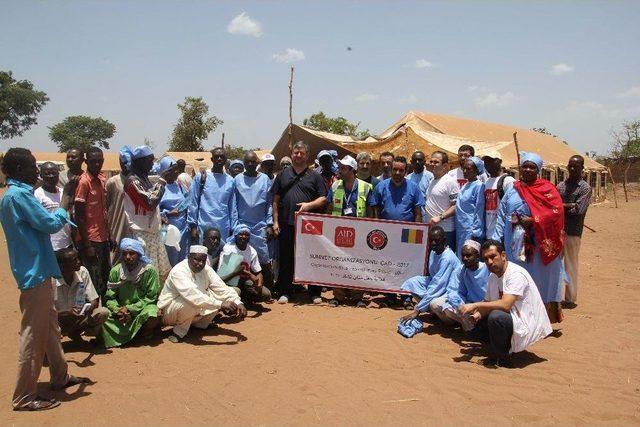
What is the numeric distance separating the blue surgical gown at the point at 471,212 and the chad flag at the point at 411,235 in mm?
490

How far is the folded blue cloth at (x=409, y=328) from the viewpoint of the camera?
5434mm

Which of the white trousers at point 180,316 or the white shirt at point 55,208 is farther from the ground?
the white shirt at point 55,208

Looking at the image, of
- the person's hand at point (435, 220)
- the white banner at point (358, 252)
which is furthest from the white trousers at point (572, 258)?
the white banner at point (358, 252)

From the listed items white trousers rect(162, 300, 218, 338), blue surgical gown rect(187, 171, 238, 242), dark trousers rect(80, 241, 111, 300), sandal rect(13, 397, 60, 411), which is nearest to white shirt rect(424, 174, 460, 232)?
blue surgical gown rect(187, 171, 238, 242)

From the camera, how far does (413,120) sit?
23.1 m

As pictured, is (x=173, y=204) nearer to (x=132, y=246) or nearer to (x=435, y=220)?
(x=132, y=246)

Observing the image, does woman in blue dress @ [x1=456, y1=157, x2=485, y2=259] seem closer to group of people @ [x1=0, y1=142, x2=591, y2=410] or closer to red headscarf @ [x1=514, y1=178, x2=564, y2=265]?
group of people @ [x1=0, y1=142, x2=591, y2=410]

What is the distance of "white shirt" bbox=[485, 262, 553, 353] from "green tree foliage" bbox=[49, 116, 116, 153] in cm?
6790

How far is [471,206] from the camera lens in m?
6.11

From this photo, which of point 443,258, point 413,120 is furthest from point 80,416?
point 413,120

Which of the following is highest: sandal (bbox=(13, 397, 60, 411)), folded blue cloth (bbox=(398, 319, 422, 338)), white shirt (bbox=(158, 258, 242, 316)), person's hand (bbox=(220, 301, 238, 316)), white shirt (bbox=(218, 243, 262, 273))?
white shirt (bbox=(218, 243, 262, 273))

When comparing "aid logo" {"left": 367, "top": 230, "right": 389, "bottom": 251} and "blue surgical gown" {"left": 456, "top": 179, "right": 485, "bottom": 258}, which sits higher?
"blue surgical gown" {"left": 456, "top": 179, "right": 485, "bottom": 258}

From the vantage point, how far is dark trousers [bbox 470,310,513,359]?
177 inches

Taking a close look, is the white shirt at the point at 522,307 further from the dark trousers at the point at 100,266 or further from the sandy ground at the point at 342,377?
the dark trousers at the point at 100,266
